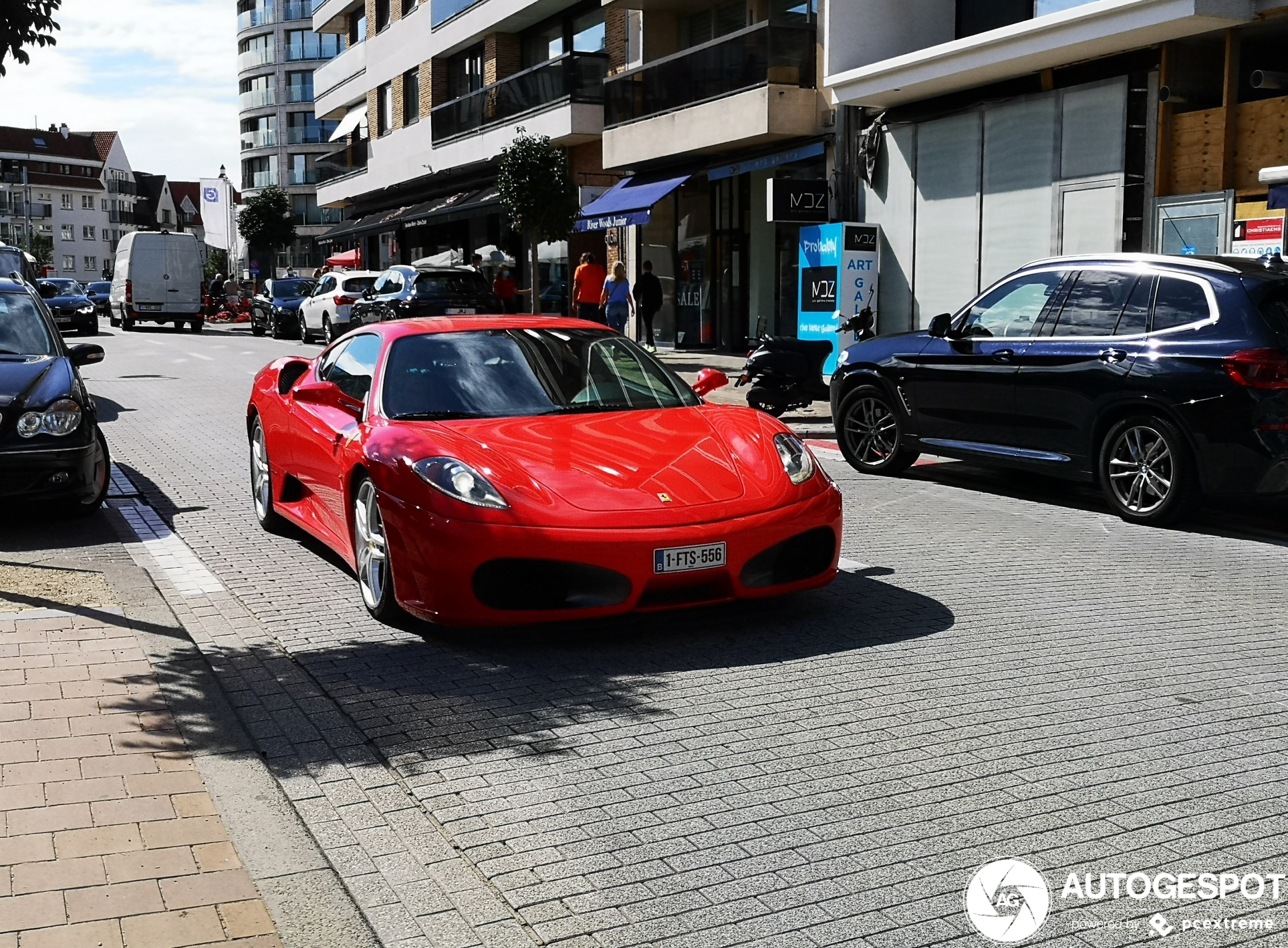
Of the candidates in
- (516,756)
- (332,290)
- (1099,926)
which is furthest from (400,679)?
(332,290)

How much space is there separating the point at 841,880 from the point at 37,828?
6.94 feet

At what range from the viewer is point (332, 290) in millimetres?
32406

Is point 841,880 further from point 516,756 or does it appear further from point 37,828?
point 37,828

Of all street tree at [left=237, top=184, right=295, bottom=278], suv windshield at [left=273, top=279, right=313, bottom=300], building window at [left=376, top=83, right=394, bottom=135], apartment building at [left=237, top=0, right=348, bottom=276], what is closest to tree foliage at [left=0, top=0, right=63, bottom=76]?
suv windshield at [left=273, top=279, right=313, bottom=300]

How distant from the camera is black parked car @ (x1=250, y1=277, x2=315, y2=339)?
121ft

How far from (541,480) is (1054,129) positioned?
14.4 meters

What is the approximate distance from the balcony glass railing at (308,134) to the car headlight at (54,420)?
86.0 metres

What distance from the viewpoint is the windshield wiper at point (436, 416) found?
6422 mm

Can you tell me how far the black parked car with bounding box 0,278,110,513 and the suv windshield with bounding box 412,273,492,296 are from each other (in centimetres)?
1766

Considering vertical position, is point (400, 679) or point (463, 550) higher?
point (463, 550)

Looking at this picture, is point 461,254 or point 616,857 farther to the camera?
point 461,254

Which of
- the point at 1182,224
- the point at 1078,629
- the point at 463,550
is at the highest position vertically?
the point at 1182,224

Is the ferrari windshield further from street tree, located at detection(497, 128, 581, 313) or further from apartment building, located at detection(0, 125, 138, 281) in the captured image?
apartment building, located at detection(0, 125, 138, 281)

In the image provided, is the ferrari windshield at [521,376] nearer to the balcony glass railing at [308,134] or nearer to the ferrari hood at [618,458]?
the ferrari hood at [618,458]
